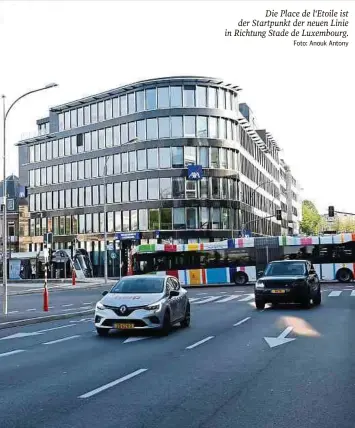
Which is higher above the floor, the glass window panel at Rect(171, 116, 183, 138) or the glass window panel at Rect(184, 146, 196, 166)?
the glass window panel at Rect(171, 116, 183, 138)

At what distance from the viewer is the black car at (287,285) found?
73.1ft

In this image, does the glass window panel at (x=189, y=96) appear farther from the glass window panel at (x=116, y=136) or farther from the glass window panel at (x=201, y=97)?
the glass window panel at (x=116, y=136)

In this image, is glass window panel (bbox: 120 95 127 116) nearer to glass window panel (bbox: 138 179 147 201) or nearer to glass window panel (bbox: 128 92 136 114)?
glass window panel (bbox: 128 92 136 114)

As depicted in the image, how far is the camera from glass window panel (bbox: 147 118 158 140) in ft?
228

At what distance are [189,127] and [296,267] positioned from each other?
156 feet

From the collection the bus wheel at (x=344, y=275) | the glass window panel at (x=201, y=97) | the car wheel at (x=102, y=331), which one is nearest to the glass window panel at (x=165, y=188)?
the glass window panel at (x=201, y=97)

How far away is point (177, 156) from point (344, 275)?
30353 millimetres

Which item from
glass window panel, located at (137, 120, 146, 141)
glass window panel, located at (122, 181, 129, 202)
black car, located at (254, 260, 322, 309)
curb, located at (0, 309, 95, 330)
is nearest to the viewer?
curb, located at (0, 309, 95, 330)

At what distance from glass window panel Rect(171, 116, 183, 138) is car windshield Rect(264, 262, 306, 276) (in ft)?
153

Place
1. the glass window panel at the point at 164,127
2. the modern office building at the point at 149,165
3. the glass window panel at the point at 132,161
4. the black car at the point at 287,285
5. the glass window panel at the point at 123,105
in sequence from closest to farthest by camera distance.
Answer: the black car at the point at 287,285, the modern office building at the point at 149,165, the glass window panel at the point at 164,127, the glass window panel at the point at 132,161, the glass window panel at the point at 123,105

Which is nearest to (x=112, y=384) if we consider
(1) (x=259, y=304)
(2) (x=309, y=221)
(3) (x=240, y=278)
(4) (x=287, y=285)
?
(4) (x=287, y=285)

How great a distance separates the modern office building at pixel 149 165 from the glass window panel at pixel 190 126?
11cm

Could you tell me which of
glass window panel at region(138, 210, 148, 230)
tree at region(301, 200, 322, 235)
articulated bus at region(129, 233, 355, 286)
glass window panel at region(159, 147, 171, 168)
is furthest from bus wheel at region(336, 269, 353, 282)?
tree at region(301, 200, 322, 235)

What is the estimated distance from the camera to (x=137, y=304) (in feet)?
48.5
